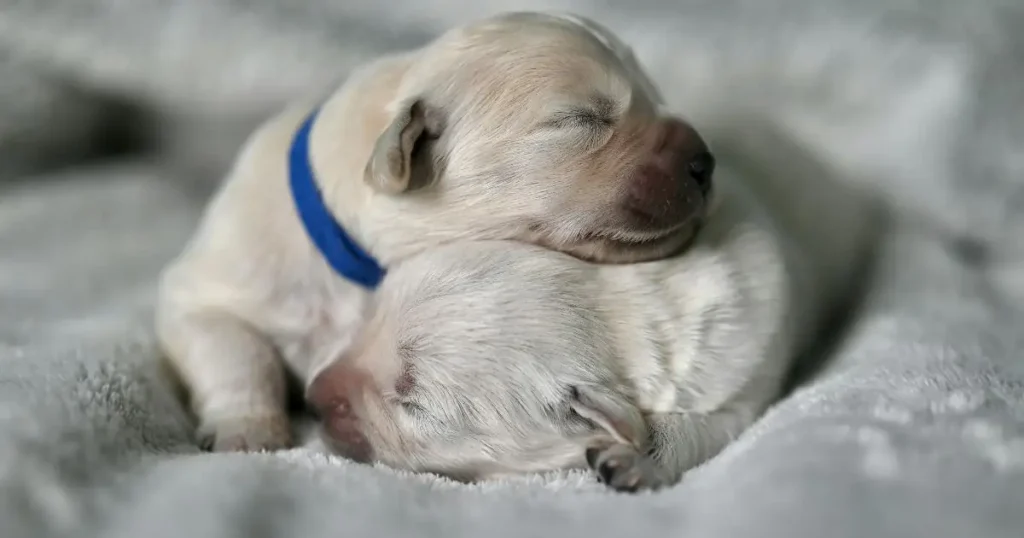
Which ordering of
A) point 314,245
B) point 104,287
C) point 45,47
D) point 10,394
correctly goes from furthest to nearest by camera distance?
point 45,47 < point 104,287 < point 314,245 < point 10,394

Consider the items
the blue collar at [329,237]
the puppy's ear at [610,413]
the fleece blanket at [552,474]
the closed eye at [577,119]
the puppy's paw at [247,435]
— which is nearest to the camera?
the fleece blanket at [552,474]

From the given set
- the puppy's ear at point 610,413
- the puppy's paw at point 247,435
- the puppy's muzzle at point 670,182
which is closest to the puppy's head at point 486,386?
the puppy's ear at point 610,413

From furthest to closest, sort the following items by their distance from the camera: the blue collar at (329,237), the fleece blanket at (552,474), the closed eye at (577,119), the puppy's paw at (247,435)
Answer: the blue collar at (329,237)
the closed eye at (577,119)
the puppy's paw at (247,435)
the fleece blanket at (552,474)

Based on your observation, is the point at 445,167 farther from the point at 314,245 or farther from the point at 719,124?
the point at 719,124

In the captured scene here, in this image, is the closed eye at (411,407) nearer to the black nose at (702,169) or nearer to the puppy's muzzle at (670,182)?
the puppy's muzzle at (670,182)

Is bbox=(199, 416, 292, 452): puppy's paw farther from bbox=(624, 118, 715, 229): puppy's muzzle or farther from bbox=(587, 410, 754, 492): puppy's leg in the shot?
bbox=(624, 118, 715, 229): puppy's muzzle

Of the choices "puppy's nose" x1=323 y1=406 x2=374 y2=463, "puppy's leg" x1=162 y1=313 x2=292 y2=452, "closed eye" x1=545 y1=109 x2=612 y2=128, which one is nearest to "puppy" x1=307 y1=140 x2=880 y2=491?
"puppy's nose" x1=323 y1=406 x2=374 y2=463

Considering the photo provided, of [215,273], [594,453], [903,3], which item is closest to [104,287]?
[215,273]
